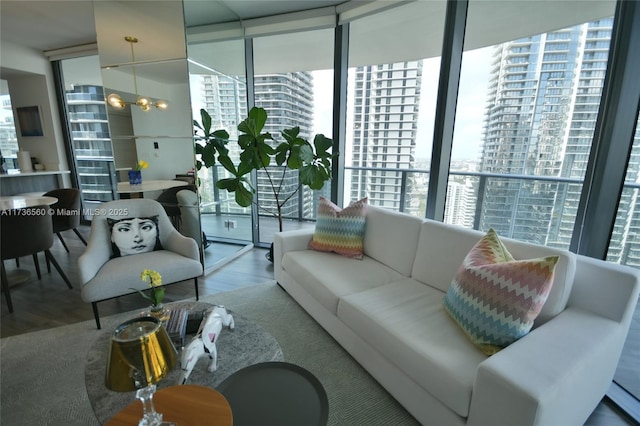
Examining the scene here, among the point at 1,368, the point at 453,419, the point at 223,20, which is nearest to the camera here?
the point at 453,419

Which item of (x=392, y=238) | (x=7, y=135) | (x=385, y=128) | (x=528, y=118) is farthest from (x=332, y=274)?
(x=7, y=135)

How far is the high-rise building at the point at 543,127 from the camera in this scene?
72.2 inches

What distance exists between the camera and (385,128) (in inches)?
130

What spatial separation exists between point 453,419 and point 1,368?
2705mm

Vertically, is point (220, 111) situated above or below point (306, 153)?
above

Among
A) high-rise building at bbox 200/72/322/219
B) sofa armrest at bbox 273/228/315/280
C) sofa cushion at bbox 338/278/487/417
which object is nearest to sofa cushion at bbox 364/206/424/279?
sofa cushion at bbox 338/278/487/417

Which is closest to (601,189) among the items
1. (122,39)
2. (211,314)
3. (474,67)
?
(474,67)

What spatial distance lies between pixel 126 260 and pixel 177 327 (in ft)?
4.28

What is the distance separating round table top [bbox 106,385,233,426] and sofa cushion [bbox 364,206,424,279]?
1.63m

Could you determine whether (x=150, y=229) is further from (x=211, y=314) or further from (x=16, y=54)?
(x=16, y=54)

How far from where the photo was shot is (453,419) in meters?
1.21

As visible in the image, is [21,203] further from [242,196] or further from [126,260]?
[242,196]

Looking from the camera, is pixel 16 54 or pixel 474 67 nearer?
pixel 474 67

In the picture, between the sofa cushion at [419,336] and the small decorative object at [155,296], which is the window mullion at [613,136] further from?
the small decorative object at [155,296]
